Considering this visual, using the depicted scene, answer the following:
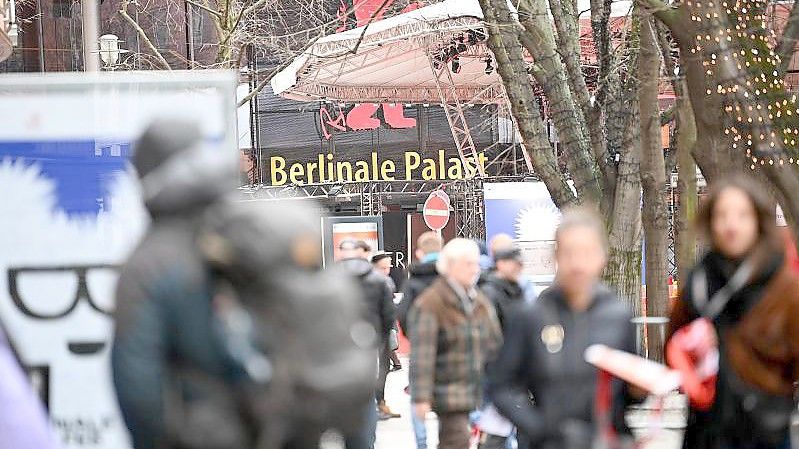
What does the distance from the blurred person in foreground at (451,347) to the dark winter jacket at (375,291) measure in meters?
3.83

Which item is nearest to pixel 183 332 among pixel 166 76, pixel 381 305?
pixel 166 76

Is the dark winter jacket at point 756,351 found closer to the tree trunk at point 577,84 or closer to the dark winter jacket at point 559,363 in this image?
the dark winter jacket at point 559,363

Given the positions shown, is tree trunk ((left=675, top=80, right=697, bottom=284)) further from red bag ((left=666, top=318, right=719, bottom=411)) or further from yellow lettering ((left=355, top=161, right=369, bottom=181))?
yellow lettering ((left=355, top=161, right=369, bottom=181))

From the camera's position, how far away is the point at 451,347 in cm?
795

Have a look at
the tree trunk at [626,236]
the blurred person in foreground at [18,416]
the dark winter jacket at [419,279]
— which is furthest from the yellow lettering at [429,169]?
the blurred person in foreground at [18,416]

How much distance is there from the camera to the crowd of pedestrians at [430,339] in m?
3.47

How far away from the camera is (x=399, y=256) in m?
28.5

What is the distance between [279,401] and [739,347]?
2453mm

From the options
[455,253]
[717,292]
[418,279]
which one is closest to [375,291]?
[418,279]

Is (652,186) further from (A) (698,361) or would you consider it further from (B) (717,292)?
(A) (698,361)

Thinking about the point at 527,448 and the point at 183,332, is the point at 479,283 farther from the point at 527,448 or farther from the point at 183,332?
the point at 183,332

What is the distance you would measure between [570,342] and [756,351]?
2.33ft

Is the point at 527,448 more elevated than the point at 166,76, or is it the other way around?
the point at 166,76

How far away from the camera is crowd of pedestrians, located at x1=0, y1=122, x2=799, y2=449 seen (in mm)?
3467
